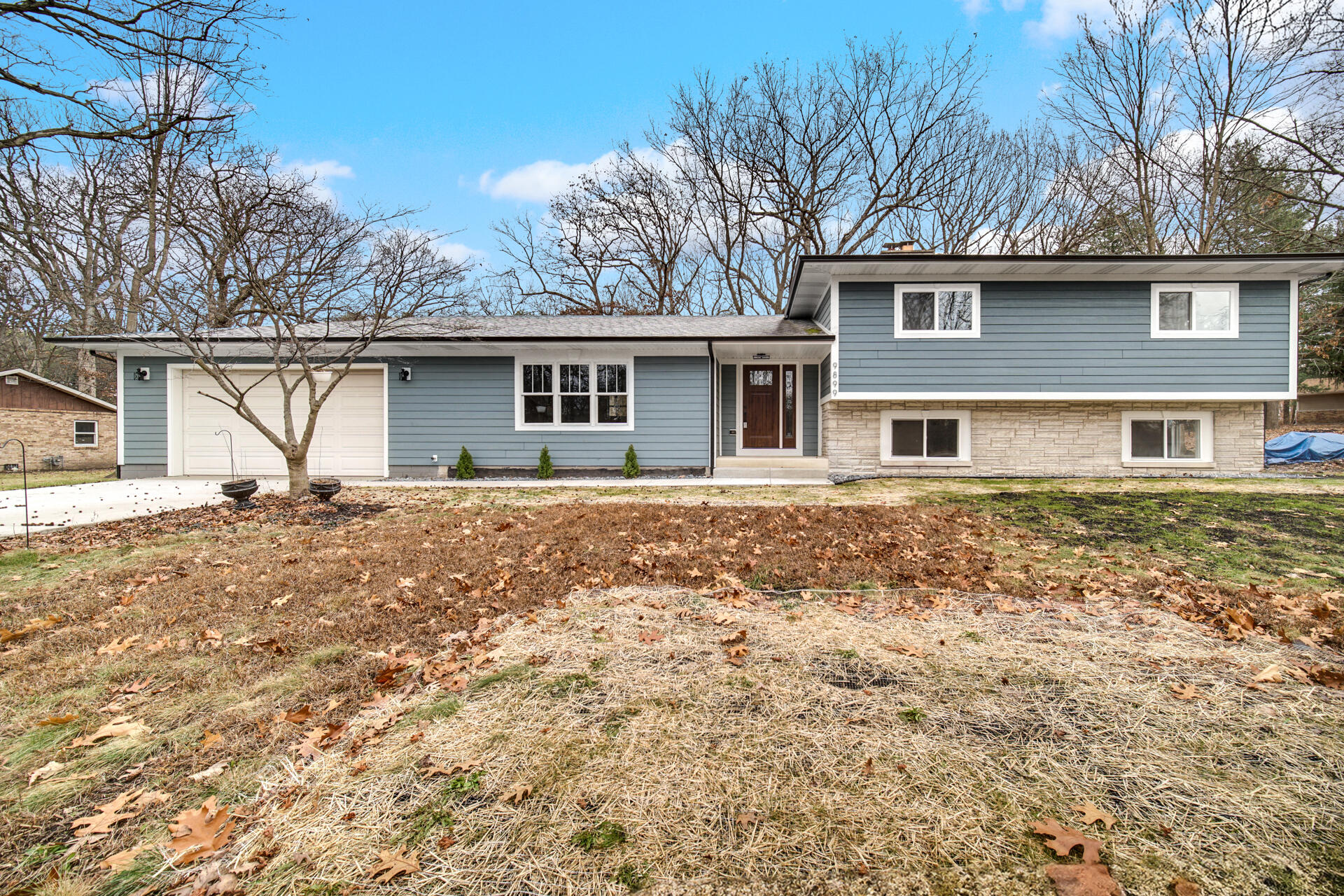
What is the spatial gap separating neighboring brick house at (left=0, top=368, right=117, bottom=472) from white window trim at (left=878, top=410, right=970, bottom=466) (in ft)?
66.1

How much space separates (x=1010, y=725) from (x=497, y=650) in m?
2.41

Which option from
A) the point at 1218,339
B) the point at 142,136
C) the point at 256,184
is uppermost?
the point at 256,184

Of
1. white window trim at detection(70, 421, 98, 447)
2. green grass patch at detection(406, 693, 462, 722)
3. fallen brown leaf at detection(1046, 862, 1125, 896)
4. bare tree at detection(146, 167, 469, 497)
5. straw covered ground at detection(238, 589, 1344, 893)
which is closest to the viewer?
fallen brown leaf at detection(1046, 862, 1125, 896)

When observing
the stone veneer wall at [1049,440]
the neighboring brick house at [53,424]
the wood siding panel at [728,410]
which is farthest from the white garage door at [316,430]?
the stone veneer wall at [1049,440]

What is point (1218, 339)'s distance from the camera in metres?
10.4

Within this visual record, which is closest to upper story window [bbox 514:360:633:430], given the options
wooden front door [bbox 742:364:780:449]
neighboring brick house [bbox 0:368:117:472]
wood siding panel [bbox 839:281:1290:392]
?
wooden front door [bbox 742:364:780:449]

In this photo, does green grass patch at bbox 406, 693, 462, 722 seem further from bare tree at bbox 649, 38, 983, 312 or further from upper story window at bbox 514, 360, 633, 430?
bare tree at bbox 649, 38, 983, 312

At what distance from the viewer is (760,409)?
518 inches

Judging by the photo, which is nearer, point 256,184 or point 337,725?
point 337,725

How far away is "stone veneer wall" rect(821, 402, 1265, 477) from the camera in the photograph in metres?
10.7

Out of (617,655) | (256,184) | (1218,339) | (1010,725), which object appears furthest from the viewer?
(256,184)

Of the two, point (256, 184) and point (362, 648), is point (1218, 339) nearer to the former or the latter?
point (362, 648)

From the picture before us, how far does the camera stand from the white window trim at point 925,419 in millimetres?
10898

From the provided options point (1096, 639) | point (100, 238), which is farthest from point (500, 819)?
point (100, 238)
